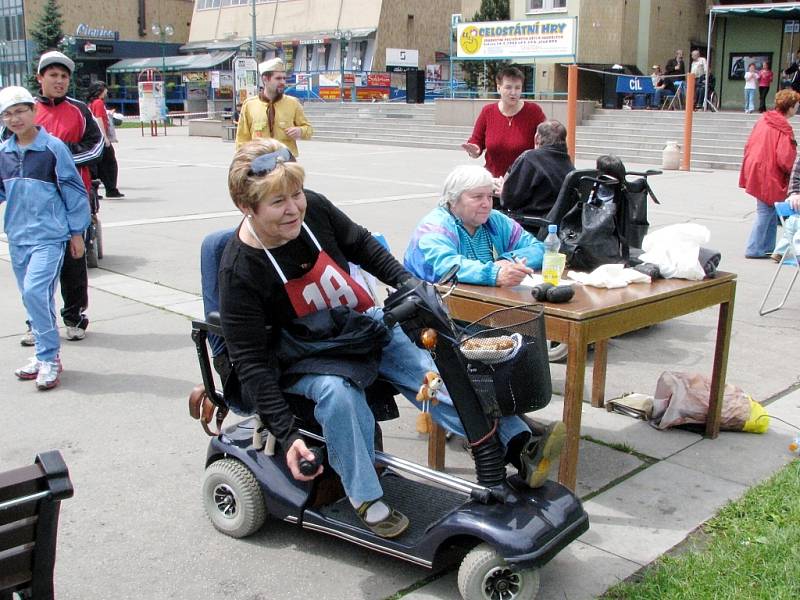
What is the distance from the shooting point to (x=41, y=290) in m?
5.17

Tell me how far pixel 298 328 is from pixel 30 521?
1332mm

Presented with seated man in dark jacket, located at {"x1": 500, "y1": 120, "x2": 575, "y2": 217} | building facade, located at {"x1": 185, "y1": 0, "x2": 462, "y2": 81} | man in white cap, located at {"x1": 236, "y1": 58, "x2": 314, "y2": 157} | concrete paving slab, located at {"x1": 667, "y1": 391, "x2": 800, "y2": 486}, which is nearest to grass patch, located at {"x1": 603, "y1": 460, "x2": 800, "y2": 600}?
concrete paving slab, located at {"x1": 667, "y1": 391, "x2": 800, "y2": 486}

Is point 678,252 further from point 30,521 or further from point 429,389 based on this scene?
point 30,521

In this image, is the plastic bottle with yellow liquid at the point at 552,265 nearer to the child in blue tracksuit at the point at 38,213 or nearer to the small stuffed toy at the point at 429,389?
the small stuffed toy at the point at 429,389

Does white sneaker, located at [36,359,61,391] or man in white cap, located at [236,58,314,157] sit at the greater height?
man in white cap, located at [236,58,314,157]

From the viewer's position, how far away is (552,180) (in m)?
5.89

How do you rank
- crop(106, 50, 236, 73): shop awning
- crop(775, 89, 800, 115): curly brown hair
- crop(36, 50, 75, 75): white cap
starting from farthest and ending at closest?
crop(106, 50, 236, 73): shop awning
crop(775, 89, 800, 115): curly brown hair
crop(36, 50, 75, 75): white cap

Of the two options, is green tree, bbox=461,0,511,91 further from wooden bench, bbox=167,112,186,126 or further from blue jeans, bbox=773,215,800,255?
blue jeans, bbox=773,215,800,255

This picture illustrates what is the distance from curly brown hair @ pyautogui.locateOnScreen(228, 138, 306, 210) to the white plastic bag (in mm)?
1921

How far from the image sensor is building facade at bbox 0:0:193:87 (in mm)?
60531

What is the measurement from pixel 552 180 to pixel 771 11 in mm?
24104

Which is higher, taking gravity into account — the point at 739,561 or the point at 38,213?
the point at 38,213

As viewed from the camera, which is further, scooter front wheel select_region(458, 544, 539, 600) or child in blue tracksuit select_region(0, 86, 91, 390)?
child in blue tracksuit select_region(0, 86, 91, 390)

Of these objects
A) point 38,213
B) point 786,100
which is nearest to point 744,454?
point 38,213
